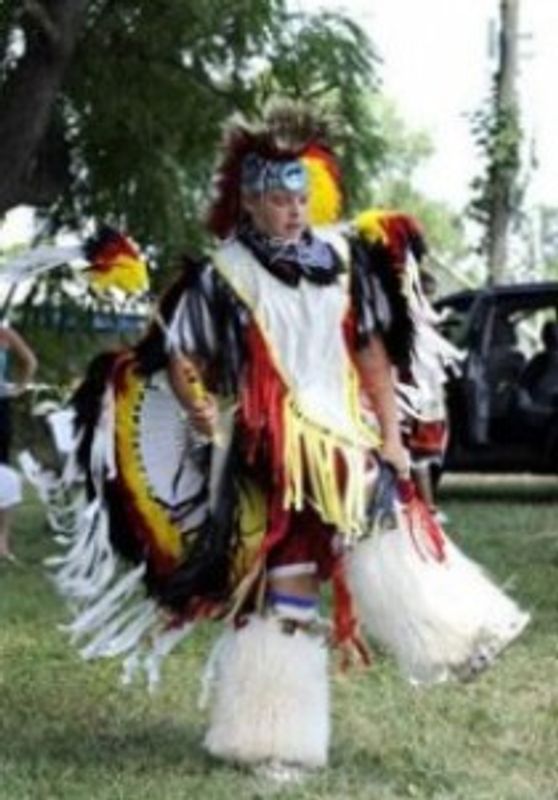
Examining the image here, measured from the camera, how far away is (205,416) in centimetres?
514

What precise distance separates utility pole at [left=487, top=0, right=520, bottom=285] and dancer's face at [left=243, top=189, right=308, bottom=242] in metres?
18.5

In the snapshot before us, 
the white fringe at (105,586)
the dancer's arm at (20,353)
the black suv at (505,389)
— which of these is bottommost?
the black suv at (505,389)

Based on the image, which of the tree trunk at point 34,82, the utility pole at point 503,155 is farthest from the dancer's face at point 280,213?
the utility pole at point 503,155

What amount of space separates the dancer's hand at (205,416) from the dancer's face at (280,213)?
483 millimetres

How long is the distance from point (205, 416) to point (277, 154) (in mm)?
743

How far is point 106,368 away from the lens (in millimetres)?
5410

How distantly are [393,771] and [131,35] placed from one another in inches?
411

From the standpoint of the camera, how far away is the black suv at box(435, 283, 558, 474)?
45.9 ft

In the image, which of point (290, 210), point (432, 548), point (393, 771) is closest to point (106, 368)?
point (290, 210)

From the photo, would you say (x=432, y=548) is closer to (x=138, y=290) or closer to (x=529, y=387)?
(x=138, y=290)

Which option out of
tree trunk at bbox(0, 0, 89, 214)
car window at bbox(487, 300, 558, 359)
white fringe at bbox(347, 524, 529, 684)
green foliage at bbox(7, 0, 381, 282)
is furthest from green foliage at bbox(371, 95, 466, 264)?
white fringe at bbox(347, 524, 529, 684)

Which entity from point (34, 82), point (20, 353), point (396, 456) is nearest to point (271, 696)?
point (396, 456)

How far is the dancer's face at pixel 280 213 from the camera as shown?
207 inches

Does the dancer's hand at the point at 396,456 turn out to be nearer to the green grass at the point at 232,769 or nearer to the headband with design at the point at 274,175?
the headband with design at the point at 274,175
